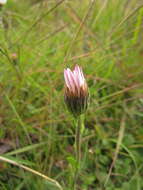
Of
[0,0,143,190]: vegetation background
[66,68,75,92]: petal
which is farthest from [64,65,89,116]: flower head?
[0,0,143,190]: vegetation background

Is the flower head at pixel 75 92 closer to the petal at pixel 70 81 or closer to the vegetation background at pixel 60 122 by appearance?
the petal at pixel 70 81

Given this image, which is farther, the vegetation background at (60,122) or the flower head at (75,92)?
the vegetation background at (60,122)

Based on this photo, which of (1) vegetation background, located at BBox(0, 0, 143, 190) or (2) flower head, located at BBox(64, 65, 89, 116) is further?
(1) vegetation background, located at BBox(0, 0, 143, 190)

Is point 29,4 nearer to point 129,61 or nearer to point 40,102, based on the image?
point 129,61

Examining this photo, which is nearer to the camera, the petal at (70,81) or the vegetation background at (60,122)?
the petal at (70,81)

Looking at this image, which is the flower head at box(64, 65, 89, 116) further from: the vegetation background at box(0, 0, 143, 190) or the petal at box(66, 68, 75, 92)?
the vegetation background at box(0, 0, 143, 190)

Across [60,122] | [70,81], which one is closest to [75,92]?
[70,81]

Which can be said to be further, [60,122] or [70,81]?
[60,122]

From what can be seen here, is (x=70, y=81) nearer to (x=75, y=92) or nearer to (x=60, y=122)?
(x=75, y=92)

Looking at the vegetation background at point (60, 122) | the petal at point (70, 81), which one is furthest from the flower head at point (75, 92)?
the vegetation background at point (60, 122)

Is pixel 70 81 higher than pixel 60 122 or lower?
higher

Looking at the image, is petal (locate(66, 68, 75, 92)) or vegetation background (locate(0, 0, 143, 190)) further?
vegetation background (locate(0, 0, 143, 190))

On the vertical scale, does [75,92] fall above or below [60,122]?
above
